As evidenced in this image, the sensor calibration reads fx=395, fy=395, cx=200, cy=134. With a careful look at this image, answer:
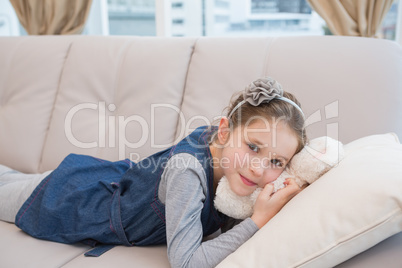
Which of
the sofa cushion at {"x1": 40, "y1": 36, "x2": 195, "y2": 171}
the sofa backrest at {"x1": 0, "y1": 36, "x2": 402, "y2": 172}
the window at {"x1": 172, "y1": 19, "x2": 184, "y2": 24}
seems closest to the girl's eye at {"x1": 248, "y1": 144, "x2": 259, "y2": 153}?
the sofa backrest at {"x1": 0, "y1": 36, "x2": 402, "y2": 172}

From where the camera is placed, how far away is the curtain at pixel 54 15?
211 centimetres

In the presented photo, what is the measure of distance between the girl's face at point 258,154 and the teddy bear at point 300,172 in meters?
0.02

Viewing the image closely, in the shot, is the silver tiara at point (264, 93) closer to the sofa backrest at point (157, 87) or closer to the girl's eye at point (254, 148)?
the girl's eye at point (254, 148)

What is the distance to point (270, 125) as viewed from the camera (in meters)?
1.01

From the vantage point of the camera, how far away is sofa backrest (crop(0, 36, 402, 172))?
1.32 m

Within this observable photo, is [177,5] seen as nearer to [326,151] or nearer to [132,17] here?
[132,17]

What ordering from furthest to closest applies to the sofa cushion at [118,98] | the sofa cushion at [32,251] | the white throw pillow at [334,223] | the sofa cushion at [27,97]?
the sofa cushion at [27,97], the sofa cushion at [118,98], the sofa cushion at [32,251], the white throw pillow at [334,223]

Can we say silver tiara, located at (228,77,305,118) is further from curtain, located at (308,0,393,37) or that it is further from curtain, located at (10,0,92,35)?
curtain, located at (10,0,92,35)

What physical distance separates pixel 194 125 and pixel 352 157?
0.64m

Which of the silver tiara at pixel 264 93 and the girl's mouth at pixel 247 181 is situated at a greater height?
the silver tiara at pixel 264 93

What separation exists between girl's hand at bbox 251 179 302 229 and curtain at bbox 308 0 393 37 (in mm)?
883

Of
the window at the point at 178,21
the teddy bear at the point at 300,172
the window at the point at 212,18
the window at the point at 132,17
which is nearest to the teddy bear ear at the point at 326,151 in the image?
the teddy bear at the point at 300,172

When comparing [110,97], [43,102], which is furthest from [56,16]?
[110,97]

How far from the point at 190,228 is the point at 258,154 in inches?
10.1
